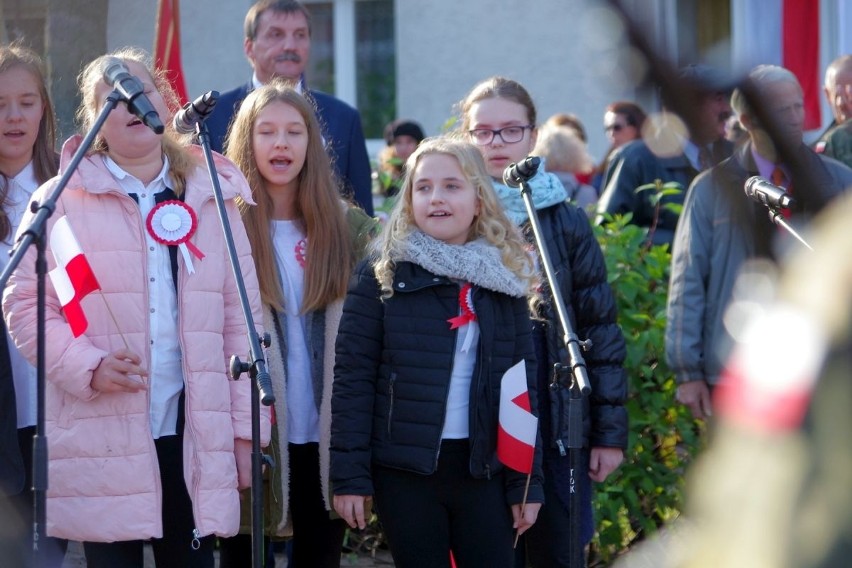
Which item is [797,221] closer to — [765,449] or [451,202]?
[765,449]

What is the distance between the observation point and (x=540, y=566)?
4312mm

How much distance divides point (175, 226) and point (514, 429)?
118cm

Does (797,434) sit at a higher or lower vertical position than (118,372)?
higher

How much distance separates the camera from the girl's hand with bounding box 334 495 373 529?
3836 mm

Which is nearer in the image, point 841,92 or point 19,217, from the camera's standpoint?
point 19,217

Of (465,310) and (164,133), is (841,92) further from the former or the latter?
(164,133)

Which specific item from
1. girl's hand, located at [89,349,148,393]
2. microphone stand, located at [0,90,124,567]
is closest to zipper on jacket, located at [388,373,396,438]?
girl's hand, located at [89,349,148,393]

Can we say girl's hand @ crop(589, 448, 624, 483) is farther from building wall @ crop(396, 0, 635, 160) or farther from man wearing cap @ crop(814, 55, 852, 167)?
building wall @ crop(396, 0, 635, 160)

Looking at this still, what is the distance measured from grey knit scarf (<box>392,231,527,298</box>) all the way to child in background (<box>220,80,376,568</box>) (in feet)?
1.23

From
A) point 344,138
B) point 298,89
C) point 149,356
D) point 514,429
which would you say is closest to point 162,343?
point 149,356

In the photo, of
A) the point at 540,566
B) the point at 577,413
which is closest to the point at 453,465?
the point at 577,413

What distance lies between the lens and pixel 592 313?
436 centimetres

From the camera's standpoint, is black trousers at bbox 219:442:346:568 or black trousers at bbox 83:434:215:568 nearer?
black trousers at bbox 83:434:215:568

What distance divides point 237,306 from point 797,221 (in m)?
3.08
